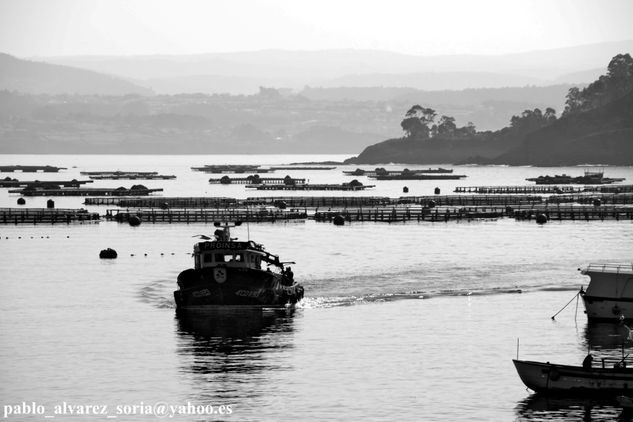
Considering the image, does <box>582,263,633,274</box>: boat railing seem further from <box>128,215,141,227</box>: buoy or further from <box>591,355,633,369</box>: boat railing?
<box>128,215,141,227</box>: buoy

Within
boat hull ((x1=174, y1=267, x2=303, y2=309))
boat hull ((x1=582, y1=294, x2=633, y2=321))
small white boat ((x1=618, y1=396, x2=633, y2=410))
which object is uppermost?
boat hull ((x1=174, y1=267, x2=303, y2=309))

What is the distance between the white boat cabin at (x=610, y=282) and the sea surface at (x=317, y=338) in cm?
269

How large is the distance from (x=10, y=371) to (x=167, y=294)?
110 feet

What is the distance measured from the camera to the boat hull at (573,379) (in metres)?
69.5

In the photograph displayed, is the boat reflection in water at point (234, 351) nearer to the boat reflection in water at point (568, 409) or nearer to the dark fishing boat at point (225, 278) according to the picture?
the dark fishing boat at point (225, 278)

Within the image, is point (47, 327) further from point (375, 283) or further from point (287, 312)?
point (375, 283)

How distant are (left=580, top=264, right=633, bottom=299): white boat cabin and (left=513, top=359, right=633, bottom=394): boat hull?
24225 millimetres

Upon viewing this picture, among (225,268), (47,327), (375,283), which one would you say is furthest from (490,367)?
(375,283)

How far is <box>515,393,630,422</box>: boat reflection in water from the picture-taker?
67562 mm

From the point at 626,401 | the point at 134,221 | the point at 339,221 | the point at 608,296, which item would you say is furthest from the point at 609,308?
the point at 134,221

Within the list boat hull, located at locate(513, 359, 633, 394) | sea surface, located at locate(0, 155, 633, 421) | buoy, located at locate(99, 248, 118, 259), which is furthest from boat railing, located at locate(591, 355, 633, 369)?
buoy, located at locate(99, 248, 118, 259)

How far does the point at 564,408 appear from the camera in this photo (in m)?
69.2

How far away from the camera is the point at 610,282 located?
9462 centimetres

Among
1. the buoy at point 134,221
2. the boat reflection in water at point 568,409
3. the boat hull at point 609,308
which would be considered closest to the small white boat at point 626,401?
the boat reflection in water at point 568,409
